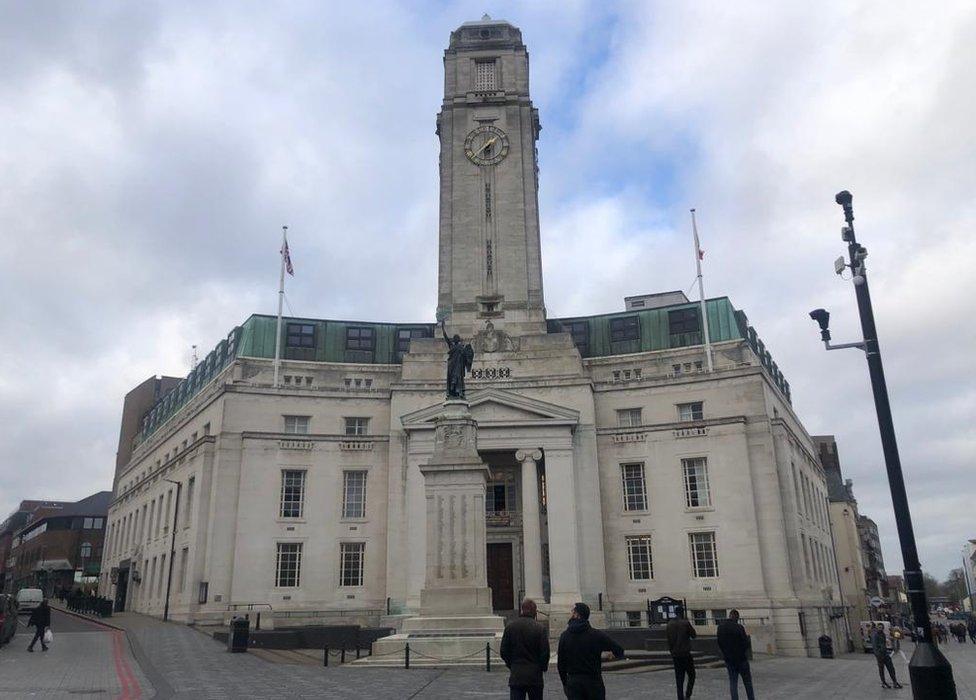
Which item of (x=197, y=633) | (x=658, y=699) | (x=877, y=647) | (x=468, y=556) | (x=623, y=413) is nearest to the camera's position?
(x=658, y=699)

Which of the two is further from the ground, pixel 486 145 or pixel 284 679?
pixel 486 145

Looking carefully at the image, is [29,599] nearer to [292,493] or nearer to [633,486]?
[292,493]

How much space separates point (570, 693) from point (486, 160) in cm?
5071

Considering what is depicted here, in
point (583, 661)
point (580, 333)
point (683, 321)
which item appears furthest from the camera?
point (580, 333)

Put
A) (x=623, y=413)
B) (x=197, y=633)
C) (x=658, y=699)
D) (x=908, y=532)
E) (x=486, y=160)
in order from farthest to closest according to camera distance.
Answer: (x=486, y=160) → (x=623, y=413) → (x=197, y=633) → (x=658, y=699) → (x=908, y=532)

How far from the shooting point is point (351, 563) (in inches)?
1928

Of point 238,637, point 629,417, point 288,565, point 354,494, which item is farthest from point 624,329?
point 238,637

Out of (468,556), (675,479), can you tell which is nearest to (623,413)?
(675,479)

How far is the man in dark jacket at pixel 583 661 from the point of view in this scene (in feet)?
33.5

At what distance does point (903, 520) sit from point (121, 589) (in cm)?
6223

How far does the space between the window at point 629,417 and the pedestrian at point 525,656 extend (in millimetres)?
40757

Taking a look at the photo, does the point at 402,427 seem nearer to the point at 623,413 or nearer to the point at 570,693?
the point at 623,413

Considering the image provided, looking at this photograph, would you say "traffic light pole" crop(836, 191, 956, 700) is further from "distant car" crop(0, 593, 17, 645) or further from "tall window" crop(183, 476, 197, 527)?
"tall window" crop(183, 476, 197, 527)

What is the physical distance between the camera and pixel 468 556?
25875mm
